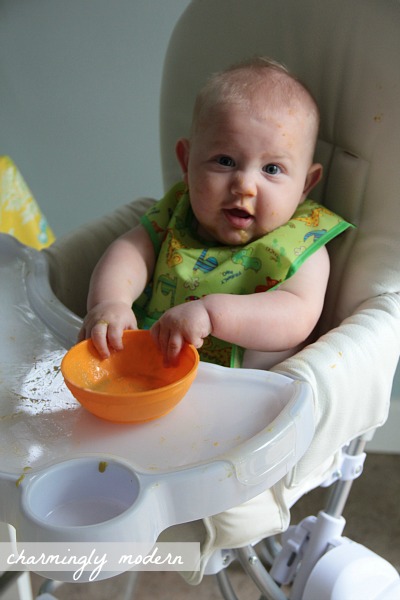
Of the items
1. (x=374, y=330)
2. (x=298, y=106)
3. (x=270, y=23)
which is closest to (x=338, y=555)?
(x=374, y=330)

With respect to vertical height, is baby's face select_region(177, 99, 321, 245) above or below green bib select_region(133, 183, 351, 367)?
above

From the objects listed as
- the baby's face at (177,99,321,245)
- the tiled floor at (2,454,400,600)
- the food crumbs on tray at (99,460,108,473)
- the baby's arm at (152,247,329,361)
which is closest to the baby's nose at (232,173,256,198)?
the baby's face at (177,99,321,245)

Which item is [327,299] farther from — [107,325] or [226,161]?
[107,325]

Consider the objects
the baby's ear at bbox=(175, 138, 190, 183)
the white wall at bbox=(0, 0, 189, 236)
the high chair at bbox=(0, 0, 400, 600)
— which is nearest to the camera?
the high chair at bbox=(0, 0, 400, 600)

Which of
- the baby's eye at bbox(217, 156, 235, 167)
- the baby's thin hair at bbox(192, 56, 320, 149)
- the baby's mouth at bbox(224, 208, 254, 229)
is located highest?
the baby's thin hair at bbox(192, 56, 320, 149)

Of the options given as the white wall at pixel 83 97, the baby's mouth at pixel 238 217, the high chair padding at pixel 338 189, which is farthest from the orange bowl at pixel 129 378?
the white wall at pixel 83 97

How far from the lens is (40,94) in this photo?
5.67ft

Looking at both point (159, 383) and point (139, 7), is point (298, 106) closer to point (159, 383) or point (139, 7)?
point (159, 383)

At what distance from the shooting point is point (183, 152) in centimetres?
106

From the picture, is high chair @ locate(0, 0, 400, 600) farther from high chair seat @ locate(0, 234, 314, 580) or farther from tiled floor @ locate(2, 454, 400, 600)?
tiled floor @ locate(2, 454, 400, 600)

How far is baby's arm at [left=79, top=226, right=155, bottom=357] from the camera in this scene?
780 mm

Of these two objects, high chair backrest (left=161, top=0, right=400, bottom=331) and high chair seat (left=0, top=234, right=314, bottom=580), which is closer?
high chair seat (left=0, top=234, right=314, bottom=580)

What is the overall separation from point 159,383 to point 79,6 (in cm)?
116

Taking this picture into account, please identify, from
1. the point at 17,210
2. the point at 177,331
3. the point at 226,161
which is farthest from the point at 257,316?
the point at 17,210
